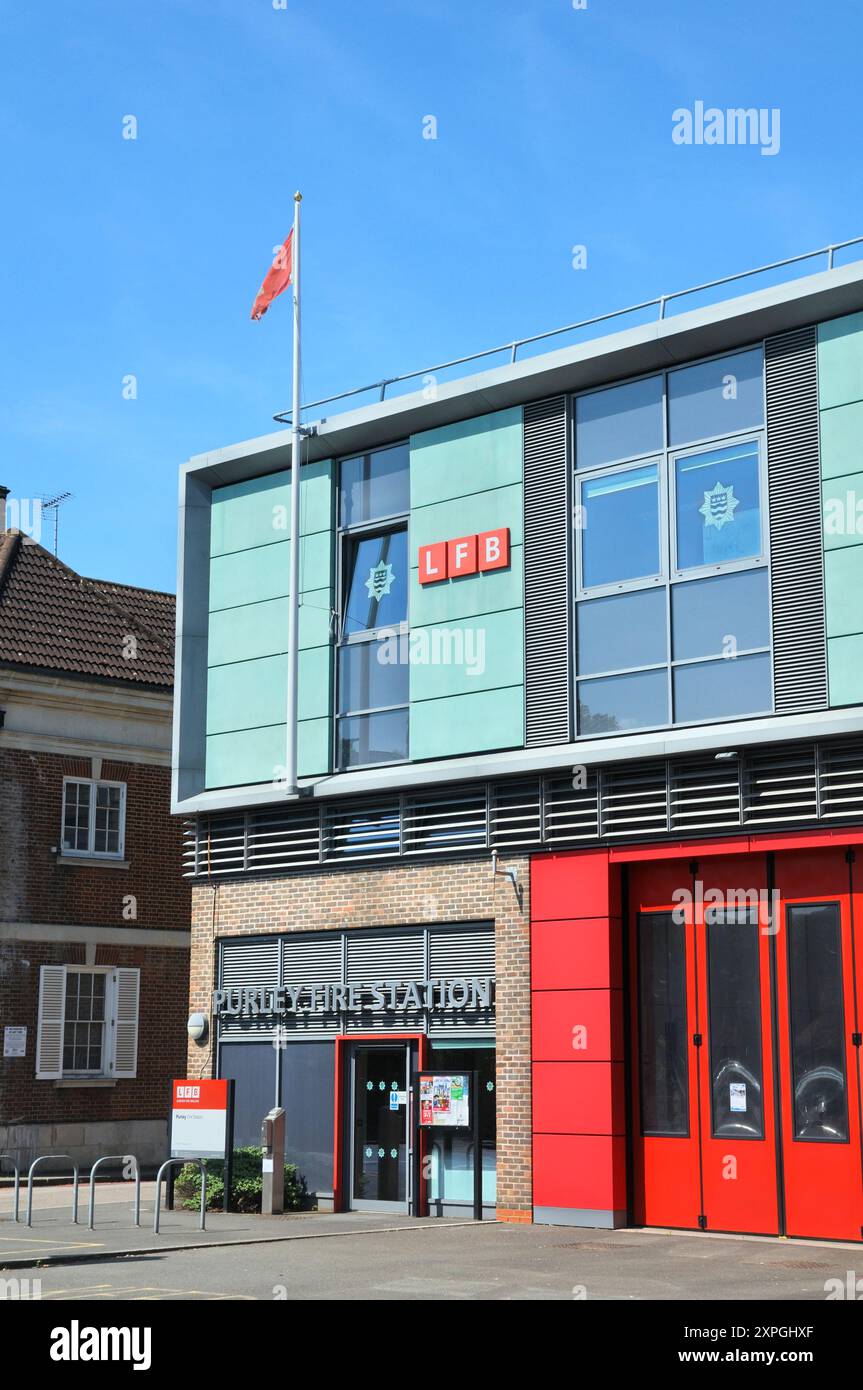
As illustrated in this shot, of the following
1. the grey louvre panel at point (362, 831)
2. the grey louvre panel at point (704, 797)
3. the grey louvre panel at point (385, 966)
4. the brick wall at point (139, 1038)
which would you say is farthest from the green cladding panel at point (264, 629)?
the brick wall at point (139, 1038)

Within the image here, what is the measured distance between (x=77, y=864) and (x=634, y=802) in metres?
14.9

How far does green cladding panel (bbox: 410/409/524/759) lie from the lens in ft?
74.3

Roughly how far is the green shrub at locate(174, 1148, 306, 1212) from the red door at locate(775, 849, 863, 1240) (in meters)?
7.06

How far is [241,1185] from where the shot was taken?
903 inches

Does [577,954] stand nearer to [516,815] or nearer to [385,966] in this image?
[516,815]

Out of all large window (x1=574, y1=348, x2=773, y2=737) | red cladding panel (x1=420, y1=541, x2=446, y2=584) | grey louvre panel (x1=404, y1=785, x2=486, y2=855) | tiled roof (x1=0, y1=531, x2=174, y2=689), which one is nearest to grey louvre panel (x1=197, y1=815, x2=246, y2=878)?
grey louvre panel (x1=404, y1=785, x2=486, y2=855)

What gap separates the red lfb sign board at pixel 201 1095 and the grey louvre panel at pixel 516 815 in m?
4.79

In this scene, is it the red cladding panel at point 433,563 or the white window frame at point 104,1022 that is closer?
the red cladding panel at point 433,563

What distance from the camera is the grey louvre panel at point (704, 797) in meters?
20.0

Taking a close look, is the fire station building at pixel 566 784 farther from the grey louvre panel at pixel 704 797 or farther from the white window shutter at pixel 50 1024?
the white window shutter at pixel 50 1024

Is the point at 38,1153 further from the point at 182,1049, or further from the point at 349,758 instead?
the point at 349,758

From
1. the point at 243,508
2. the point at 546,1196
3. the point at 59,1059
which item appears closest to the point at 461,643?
the point at 243,508

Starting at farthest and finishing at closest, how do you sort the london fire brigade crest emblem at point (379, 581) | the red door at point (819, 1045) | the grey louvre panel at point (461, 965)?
the london fire brigade crest emblem at point (379, 581) < the grey louvre panel at point (461, 965) < the red door at point (819, 1045)

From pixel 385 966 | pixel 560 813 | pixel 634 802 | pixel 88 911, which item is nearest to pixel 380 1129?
pixel 385 966
